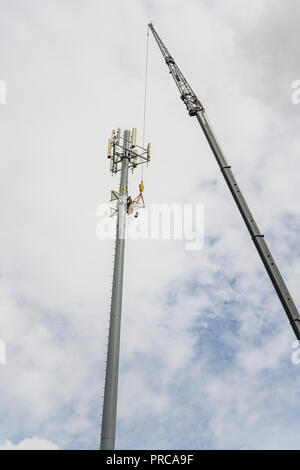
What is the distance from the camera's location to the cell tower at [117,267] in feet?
72.0

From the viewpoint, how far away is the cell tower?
2195cm

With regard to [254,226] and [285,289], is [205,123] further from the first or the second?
[285,289]

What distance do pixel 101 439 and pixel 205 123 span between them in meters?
28.6

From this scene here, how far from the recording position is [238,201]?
29.7 m

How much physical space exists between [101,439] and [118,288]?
926 cm

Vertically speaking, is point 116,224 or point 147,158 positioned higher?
point 147,158

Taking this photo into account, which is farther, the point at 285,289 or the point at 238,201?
the point at 238,201

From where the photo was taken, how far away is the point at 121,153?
34.1 metres

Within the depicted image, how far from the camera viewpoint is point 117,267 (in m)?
27.4

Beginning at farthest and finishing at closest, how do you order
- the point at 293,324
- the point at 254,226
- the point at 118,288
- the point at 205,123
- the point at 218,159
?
the point at 205,123 < the point at 218,159 < the point at 254,226 < the point at 118,288 < the point at 293,324

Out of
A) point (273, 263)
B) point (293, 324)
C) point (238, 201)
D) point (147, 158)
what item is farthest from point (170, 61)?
point (293, 324)
